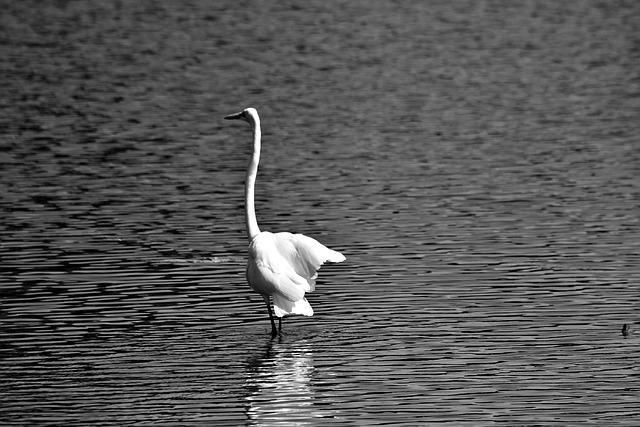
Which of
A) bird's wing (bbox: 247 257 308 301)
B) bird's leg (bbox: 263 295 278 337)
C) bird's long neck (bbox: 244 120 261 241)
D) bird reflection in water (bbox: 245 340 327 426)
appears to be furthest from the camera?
bird's long neck (bbox: 244 120 261 241)

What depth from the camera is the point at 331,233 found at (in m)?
21.0

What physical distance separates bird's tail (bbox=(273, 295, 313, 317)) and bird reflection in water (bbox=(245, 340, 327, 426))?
35cm

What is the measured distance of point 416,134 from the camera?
31.4 meters

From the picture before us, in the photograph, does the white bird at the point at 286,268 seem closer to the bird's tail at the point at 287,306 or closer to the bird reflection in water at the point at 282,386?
the bird's tail at the point at 287,306

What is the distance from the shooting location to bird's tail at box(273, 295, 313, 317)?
15.0 metres

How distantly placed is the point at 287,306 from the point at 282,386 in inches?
75.2

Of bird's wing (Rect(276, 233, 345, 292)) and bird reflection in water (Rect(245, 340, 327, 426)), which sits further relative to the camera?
bird's wing (Rect(276, 233, 345, 292))

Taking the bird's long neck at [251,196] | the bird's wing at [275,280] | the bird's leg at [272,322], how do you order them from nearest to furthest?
the bird's wing at [275,280] → the bird's leg at [272,322] → the bird's long neck at [251,196]

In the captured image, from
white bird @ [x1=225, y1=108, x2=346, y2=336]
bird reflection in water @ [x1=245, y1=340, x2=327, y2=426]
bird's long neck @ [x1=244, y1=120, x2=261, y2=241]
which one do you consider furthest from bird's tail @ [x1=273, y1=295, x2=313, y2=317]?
bird's long neck @ [x1=244, y1=120, x2=261, y2=241]

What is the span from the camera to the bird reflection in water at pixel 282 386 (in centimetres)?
1227

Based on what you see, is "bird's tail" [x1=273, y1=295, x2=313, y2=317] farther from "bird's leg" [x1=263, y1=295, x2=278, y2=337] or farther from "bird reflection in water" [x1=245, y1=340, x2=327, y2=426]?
"bird reflection in water" [x1=245, y1=340, x2=327, y2=426]

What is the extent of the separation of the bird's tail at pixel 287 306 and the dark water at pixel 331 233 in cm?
36

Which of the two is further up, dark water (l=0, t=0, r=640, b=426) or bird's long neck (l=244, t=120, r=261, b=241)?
bird's long neck (l=244, t=120, r=261, b=241)

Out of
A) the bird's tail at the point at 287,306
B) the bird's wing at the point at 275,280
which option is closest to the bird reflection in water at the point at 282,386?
the bird's tail at the point at 287,306
